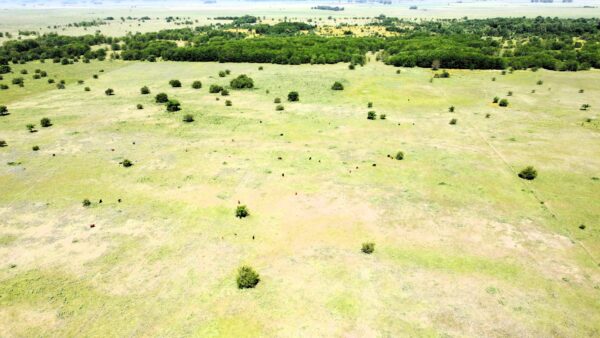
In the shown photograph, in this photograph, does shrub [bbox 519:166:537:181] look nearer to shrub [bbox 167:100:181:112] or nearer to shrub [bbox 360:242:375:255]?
shrub [bbox 360:242:375:255]

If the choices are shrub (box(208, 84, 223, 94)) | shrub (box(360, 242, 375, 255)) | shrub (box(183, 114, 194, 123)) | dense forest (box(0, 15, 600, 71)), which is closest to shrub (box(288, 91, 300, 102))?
shrub (box(208, 84, 223, 94))

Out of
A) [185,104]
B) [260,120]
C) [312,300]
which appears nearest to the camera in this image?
[312,300]

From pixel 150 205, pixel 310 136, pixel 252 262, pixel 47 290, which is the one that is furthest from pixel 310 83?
pixel 47 290

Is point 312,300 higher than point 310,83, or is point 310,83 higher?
point 310,83

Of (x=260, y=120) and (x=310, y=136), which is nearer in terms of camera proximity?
(x=310, y=136)

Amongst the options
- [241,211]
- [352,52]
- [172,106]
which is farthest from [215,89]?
[352,52]

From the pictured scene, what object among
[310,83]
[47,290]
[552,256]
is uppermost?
[310,83]

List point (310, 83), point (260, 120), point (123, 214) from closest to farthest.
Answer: point (123, 214), point (260, 120), point (310, 83)

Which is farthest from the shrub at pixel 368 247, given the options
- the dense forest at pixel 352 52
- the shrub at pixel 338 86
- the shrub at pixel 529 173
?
the dense forest at pixel 352 52

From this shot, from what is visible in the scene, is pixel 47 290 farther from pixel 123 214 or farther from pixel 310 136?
pixel 310 136
